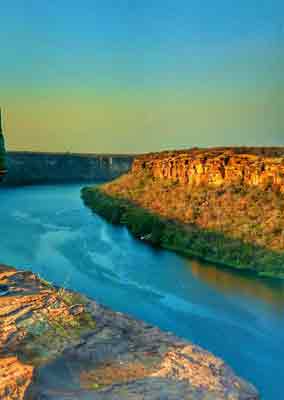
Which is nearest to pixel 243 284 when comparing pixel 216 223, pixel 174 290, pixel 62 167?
pixel 174 290

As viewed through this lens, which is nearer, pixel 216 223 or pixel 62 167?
pixel 216 223

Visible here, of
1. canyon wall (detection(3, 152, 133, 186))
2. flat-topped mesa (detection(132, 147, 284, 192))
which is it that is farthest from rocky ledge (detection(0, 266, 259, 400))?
canyon wall (detection(3, 152, 133, 186))

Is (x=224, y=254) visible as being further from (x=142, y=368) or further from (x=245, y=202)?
(x=142, y=368)

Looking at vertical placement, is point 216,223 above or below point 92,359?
below

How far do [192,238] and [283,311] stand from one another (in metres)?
6.38

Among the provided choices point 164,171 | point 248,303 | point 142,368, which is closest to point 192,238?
point 248,303

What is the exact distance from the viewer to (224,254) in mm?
14117

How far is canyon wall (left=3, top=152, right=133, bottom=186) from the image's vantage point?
59.3m

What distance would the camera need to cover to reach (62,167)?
63.7 meters

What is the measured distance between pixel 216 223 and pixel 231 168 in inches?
150

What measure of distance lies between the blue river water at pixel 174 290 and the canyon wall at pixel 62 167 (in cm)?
4082

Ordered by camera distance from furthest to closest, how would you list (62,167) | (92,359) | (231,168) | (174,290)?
(62,167) < (231,168) < (174,290) < (92,359)

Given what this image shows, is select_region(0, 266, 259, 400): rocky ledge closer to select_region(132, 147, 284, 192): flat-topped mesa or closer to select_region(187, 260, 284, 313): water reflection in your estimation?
select_region(187, 260, 284, 313): water reflection

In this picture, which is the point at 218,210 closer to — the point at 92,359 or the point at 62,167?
the point at 92,359
